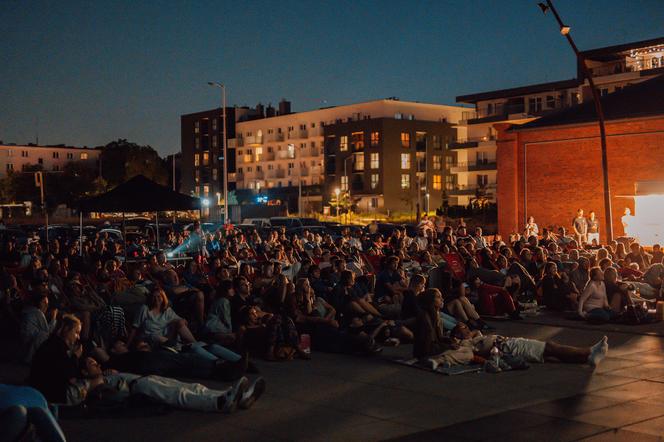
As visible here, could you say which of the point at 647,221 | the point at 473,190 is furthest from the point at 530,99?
the point at 647,221

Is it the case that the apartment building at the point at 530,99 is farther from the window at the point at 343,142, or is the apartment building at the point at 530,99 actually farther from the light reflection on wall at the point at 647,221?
the light reflection on wall at the point at 647,221

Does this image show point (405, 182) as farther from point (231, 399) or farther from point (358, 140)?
point (231, 399)

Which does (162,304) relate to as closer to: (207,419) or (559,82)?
(207,419)

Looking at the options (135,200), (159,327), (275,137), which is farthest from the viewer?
(275,137)

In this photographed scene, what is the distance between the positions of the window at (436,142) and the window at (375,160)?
7031mm

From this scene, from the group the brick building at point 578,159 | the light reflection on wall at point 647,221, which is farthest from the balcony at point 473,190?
the light reflection on wall at point 647,221

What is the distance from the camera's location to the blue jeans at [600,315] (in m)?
14.5

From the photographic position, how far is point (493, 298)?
1573cm

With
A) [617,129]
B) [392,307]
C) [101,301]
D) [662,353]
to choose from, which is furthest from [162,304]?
[617,129]

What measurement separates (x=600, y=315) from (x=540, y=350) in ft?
14.3

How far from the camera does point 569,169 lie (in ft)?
113

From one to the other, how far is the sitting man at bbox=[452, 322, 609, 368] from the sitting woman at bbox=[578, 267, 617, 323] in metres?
3.97

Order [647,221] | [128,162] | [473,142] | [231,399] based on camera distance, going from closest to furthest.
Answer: [231,399] < [647,221] < [473,142] < [128,162]

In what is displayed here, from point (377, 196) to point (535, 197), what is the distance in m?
52.1
